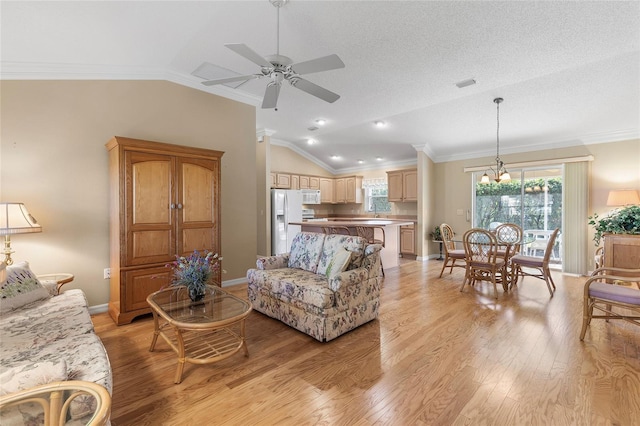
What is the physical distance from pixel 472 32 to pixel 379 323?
313 centimetres

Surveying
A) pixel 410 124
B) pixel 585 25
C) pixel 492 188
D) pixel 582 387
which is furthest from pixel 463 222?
pixel 582 387

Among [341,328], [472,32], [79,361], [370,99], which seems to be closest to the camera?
[79,361]

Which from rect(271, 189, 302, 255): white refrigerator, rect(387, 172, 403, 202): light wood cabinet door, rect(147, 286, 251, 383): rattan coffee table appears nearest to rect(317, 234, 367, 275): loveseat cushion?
rect(147, 286, 251, 383): rattan coffee table

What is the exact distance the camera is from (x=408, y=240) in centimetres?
714

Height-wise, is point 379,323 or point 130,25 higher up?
point 130,25

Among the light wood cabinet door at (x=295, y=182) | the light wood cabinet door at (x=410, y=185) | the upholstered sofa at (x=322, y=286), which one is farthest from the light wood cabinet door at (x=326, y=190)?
the upholstered sofa at (x=322, y=286)

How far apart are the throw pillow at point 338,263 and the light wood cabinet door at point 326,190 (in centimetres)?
580

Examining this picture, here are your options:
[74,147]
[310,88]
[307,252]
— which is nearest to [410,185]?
[307,252]

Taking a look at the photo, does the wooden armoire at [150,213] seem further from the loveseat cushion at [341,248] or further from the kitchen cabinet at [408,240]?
the kitchen cabinet at [408,240]

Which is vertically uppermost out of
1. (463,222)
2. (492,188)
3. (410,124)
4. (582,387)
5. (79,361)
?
(410,124)

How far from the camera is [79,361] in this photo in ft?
5.03

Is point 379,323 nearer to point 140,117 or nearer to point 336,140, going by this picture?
point 140,117

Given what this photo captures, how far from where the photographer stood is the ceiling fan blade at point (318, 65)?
7.19ft

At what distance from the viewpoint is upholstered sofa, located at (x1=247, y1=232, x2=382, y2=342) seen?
2.64 m
